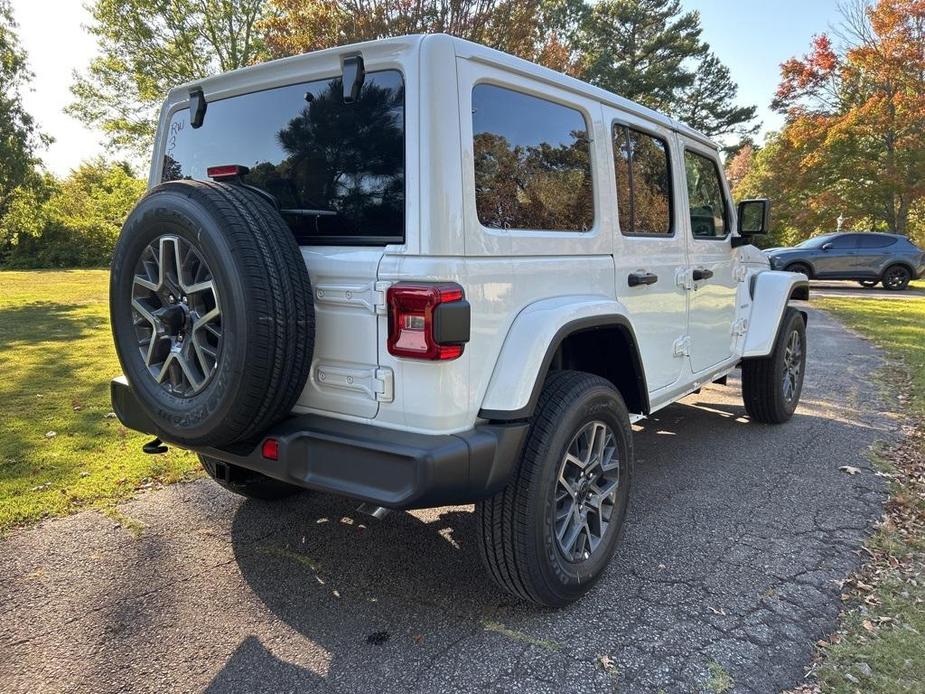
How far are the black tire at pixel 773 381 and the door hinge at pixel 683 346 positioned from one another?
5.02 feet

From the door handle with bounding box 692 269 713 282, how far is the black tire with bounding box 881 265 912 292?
54.9 ft

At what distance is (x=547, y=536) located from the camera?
242 cm

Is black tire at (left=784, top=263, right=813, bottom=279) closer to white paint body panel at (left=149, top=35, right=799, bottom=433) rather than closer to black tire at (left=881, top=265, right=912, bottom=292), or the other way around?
black tire at (left=881, top=265, right=912, bottom=292)

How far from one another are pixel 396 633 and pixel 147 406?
1.28 m

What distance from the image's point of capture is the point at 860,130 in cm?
Answer: 2152

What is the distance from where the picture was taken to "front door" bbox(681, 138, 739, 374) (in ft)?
12.3

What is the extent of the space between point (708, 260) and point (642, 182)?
923 millimetres

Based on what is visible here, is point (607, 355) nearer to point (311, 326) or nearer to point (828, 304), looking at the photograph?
point (311, 326)

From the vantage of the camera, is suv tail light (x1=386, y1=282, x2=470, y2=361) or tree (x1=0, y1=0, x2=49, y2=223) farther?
tree (x1=0, y1=0, x2=49, y2=223)

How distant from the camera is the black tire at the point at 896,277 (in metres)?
17.1

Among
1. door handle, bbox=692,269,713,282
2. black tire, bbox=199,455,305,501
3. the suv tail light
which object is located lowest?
black tire, bbox=199,455,305,501

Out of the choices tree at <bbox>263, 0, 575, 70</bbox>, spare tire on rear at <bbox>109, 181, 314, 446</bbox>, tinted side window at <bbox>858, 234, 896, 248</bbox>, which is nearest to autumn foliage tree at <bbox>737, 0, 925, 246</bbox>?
tinted side window at <bbox>858, 234, 896, 248</bbox>

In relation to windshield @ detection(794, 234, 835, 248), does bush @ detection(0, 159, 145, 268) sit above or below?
above

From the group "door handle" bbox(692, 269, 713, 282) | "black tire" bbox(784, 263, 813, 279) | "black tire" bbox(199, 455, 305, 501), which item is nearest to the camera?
"black tire" bbox(199, 455, 305, 501)
